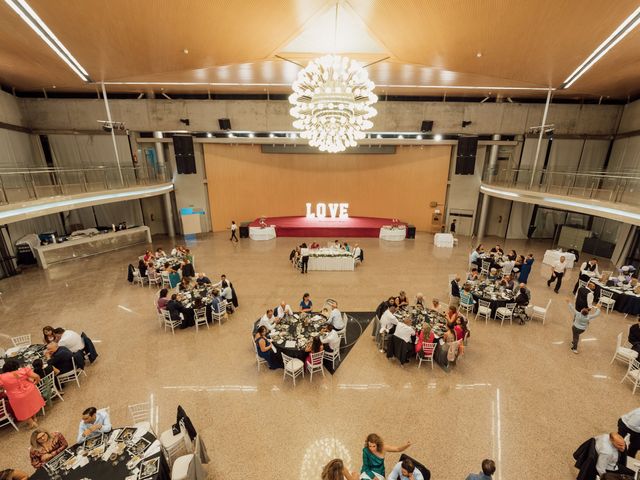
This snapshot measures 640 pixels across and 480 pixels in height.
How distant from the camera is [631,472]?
4.45 meters

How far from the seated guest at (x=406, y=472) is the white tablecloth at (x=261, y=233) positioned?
1542 centimetres

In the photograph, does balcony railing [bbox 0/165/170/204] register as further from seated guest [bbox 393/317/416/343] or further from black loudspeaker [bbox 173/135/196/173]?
seated guest [bbox 393/317/416/343]

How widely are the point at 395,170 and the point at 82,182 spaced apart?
17818mm

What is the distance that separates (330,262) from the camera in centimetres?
1345

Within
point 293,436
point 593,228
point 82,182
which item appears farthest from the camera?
point 593,228

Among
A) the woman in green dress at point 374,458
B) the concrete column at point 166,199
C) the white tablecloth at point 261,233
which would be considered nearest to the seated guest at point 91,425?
the woman in green dress at point 374,458

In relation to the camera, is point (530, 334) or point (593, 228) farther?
point (593, 228)

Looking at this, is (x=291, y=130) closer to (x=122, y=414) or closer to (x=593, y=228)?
(x=122, y=414)

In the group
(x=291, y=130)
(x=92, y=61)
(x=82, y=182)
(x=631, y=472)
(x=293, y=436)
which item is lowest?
(x=293, y=436)

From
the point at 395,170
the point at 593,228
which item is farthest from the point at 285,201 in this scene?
Result: the point at 593,228

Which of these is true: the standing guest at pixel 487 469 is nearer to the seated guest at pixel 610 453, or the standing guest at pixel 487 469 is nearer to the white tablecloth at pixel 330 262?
the seated guest at pixel 610 453

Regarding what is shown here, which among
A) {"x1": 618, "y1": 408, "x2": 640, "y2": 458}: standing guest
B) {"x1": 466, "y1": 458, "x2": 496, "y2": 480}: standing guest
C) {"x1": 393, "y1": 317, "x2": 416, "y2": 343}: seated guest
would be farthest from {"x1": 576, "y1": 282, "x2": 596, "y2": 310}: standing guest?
{"x1": 466, "y1": 458, "x2": 496, "y2": 480}: standing guest

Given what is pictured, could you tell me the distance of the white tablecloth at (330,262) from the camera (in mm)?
13345

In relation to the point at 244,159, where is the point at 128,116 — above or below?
above
